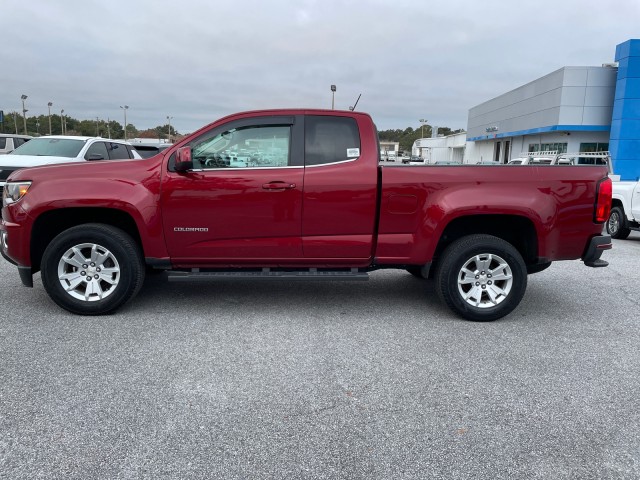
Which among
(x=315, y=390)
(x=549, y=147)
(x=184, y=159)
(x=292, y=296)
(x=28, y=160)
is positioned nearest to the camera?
(x=315, y=390)

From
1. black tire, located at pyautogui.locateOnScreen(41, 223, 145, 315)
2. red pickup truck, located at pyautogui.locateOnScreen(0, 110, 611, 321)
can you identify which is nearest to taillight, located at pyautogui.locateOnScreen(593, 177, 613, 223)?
red pickup truck, located at pyautogui.locateOnScreen(0, 110, 611, 321)

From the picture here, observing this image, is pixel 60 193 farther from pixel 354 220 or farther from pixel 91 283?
pixel 354 220

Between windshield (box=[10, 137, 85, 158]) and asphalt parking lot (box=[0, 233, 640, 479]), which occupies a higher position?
windshield (box=[10, 137, 85, 158])

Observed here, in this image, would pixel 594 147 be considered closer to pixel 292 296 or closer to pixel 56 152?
pixel 56 152

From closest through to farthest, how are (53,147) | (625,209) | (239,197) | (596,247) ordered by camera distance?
(239,197), (596,247), (625,209), (53,147)

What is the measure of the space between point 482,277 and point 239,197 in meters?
2.46

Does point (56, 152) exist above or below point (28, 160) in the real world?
above

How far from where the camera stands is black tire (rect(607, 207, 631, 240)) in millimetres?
11141

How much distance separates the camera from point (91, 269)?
192 inches

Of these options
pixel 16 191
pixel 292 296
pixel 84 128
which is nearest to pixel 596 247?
pixel 292 296

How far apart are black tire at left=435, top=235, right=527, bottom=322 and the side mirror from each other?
2.58 m

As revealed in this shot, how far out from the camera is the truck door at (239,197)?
4809 millimetres

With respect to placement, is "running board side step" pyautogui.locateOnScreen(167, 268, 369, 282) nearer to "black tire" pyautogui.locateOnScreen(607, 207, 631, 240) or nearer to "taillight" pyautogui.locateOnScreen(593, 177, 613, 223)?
"taillight" pyautogui.locateOnScreen(593, 177, 613, 223)

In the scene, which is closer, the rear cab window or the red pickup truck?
the red pickup truck
